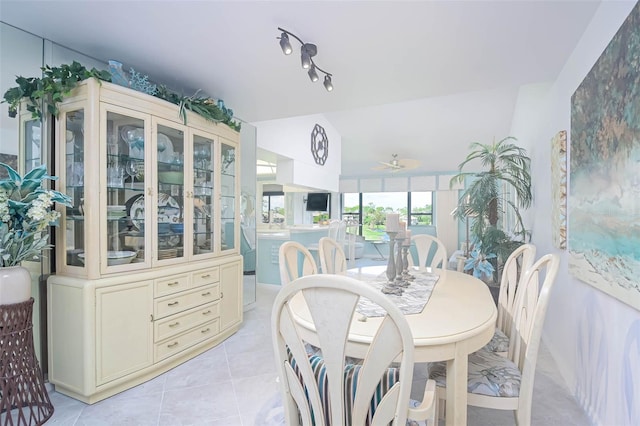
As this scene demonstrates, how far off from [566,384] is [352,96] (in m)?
2.90

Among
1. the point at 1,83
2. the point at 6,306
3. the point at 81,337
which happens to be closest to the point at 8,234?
the point at 6,306

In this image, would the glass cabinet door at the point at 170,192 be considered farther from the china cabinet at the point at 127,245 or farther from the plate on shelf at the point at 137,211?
the plate on shelf at the point at 137,211

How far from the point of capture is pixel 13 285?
1.72 meters

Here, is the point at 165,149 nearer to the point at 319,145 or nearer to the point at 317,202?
the point at 319,145

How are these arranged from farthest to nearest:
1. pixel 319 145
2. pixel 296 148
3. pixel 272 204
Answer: pixel 272 204 < pixel 319 145 < pixel 296 148

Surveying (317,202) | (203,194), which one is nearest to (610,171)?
(203,194)

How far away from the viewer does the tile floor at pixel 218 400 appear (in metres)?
1.81

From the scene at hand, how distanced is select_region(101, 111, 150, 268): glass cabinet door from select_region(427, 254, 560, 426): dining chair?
2064 mm

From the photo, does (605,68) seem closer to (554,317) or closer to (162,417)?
(554,317)

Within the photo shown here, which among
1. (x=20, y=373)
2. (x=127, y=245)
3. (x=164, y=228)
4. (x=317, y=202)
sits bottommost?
(x=20, y=373)

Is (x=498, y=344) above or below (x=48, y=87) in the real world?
below

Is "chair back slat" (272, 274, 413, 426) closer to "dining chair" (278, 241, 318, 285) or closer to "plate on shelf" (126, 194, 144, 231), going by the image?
"dining chair" (278, 241, 318, 285)

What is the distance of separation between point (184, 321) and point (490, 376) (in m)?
2.14

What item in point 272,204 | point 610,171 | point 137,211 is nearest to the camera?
point 610,171
